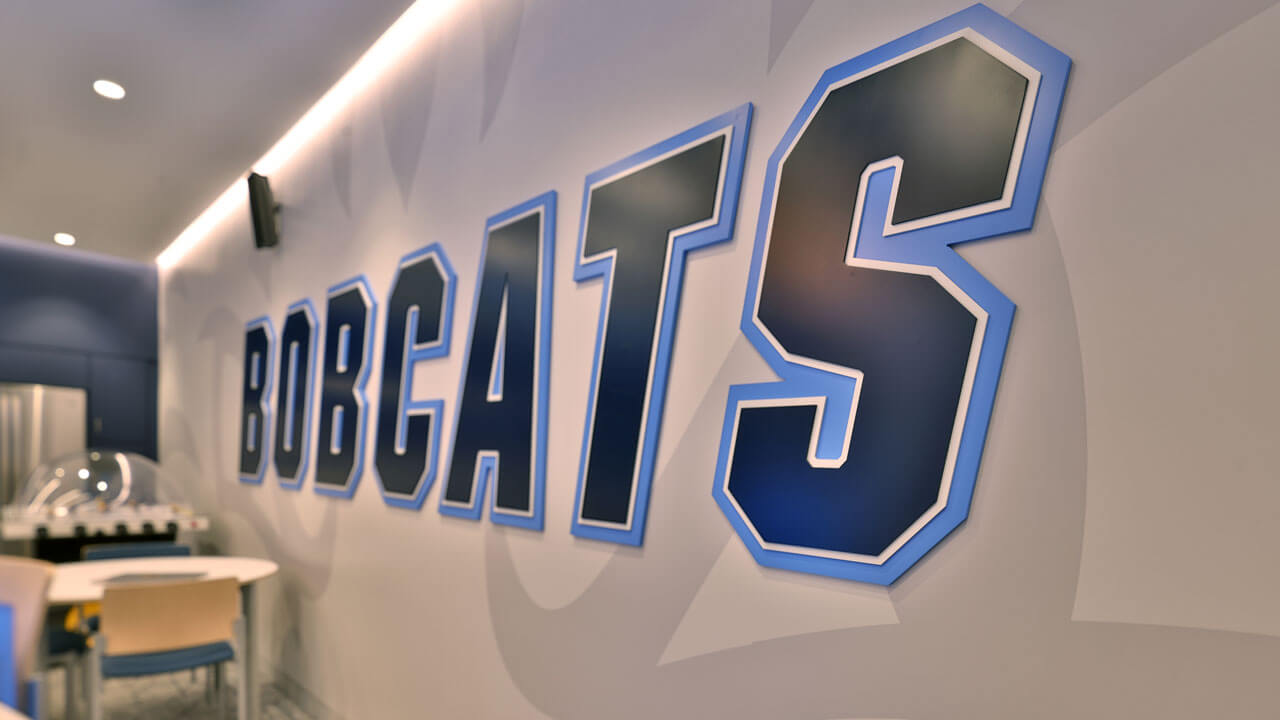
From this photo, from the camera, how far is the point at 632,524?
1.78 meters

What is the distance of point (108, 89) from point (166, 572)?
2.54 m

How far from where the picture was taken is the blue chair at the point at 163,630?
247 cm

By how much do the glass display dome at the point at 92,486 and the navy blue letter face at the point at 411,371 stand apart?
123 inches

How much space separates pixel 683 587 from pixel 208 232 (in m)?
5.46

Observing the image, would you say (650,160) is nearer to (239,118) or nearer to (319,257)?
(319,257)

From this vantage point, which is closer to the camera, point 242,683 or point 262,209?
point 242,683

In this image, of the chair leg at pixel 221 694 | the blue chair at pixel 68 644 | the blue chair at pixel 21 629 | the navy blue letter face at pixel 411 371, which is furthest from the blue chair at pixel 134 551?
the blue chair at pixel 21 629

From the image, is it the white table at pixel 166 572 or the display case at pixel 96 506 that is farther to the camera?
the display case at pixel 96 506

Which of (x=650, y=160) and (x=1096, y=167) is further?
(x=650, y=160)

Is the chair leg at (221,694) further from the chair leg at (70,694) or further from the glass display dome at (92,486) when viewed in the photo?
the glass display dome at (92,486)

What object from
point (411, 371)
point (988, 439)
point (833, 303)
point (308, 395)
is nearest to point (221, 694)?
point (308, 395)

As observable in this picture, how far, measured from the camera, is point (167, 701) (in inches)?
139

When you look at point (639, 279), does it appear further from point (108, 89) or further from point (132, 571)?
point (108, 89)

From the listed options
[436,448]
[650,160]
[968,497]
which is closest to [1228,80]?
[968,497]
